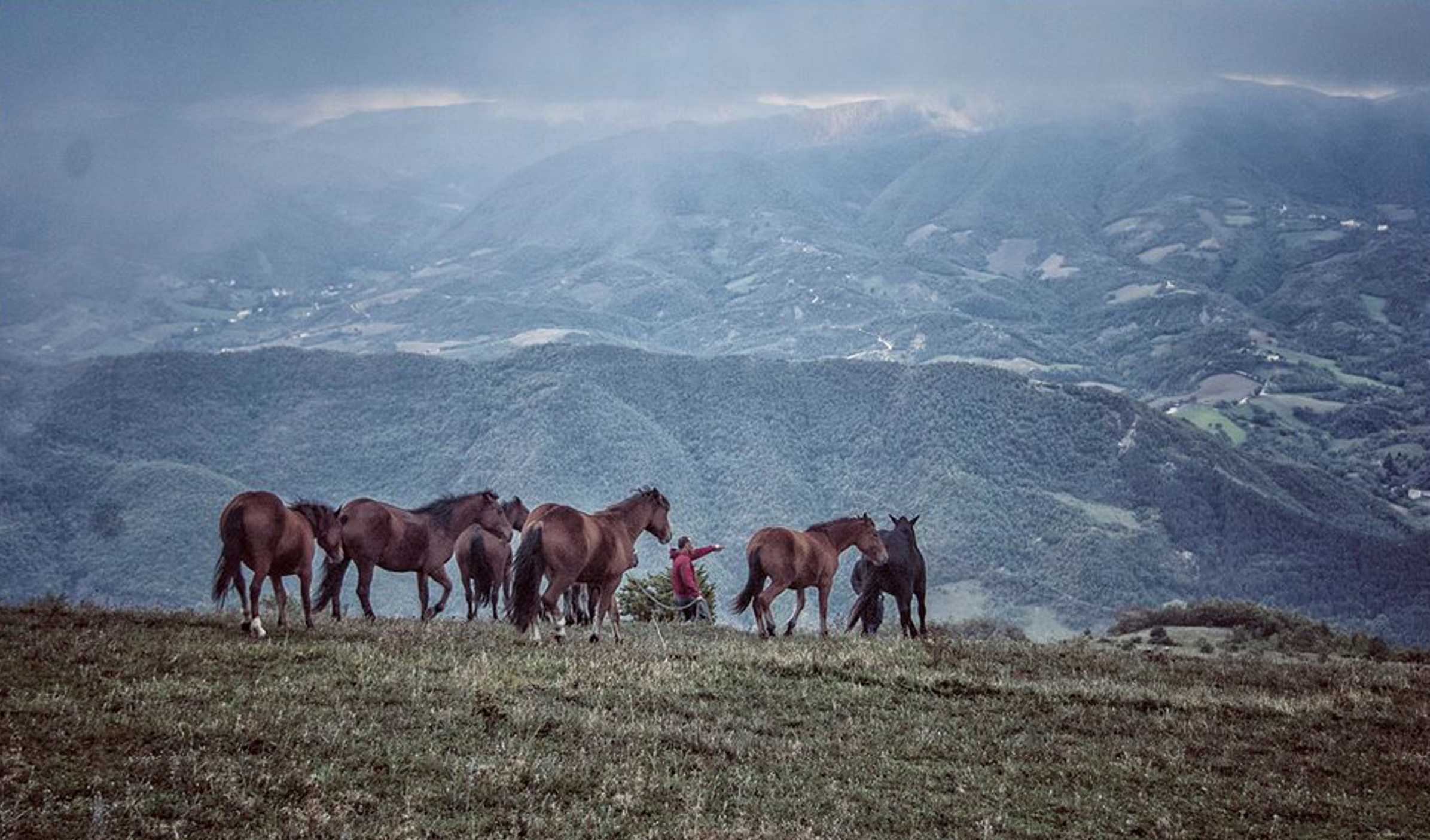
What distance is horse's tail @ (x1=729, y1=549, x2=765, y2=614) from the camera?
63.6 ft

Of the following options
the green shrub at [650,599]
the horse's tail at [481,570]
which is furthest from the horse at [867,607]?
the horse's tail at [481,570]

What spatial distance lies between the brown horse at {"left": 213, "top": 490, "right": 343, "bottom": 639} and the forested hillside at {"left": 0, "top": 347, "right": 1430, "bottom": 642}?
64130 millimetres

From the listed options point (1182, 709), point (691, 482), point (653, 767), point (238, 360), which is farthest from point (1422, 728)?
point (238, 360)

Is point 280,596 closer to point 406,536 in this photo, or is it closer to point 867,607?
point 406,536

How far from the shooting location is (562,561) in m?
16.1

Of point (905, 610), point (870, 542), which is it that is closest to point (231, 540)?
point (870, 542)

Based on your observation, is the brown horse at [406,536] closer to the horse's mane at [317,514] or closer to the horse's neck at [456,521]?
the horse's neck at [456,521]

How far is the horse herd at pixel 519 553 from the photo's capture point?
14.7 m

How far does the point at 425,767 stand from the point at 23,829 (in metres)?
2.84

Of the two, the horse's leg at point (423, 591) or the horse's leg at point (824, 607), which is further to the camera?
the horse's leg at point (423, 591)

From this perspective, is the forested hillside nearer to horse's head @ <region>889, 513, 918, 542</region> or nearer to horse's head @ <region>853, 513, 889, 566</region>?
horse's head @ <region>889, 513, 918, 542</region>

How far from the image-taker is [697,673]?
13.9 metres

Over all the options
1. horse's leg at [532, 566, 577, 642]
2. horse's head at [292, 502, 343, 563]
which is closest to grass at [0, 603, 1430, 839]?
horse's leg at [532, 566, 577, 642]

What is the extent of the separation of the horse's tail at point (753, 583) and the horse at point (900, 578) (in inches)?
133
